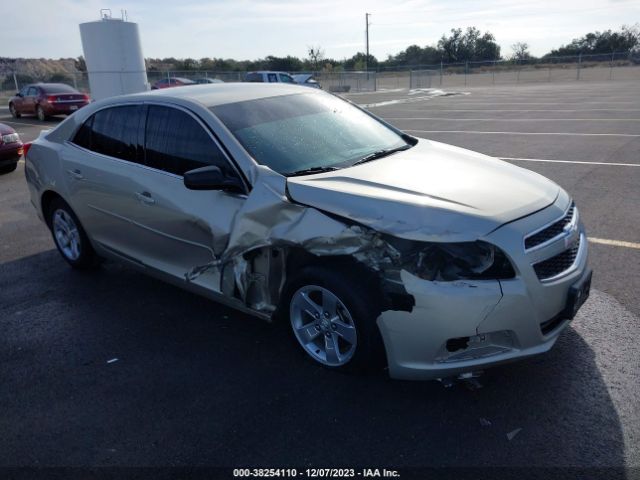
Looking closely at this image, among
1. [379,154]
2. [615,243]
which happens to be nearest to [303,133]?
[379,154]

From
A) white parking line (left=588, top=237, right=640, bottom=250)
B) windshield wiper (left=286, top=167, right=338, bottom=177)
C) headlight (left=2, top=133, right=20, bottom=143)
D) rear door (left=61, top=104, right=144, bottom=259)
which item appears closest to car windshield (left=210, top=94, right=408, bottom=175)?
windshield wiper (left=286, top=167, right=338, bottom=177)

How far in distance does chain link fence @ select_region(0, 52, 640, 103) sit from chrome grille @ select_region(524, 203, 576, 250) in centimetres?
3300

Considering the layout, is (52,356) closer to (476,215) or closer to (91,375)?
(91,375)

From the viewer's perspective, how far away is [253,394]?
10.7 feet

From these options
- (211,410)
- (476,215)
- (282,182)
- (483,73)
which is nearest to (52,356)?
(211,410)

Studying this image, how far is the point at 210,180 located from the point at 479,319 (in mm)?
1850

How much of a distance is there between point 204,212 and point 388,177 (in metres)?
1.26

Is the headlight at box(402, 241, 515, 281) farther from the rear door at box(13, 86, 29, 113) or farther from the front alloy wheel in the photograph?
the rear door at box(13, 86, 29, 113)

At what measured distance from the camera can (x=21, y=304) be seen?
4688mm

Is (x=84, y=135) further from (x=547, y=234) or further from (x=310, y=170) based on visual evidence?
(x=547, y=234)

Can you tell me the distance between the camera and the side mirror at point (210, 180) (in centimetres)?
352

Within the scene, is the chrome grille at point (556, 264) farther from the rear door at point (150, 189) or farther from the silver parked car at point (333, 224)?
the rear door at point (150, 189)

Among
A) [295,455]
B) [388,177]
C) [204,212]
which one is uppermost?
[388,177]

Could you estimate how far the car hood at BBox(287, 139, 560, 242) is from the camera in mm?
2912
